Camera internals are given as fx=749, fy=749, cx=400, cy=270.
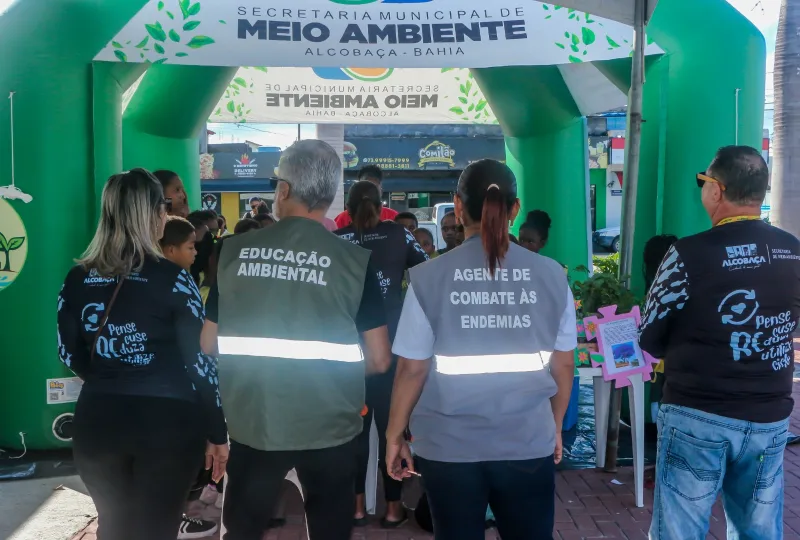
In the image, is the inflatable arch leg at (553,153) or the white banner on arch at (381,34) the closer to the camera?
the white banner on arch at (381,34)

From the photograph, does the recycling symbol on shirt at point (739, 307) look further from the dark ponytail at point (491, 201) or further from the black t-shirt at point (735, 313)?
the dark ponytail at point (491, 201)

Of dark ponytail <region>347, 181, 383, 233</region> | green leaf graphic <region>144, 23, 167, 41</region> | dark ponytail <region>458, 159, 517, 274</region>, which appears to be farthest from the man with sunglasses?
green leaf graphic <region>144, 23, 167, 41</region>

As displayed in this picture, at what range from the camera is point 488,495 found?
7.25ft

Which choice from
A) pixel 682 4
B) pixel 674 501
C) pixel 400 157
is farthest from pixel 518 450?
pixel 400 157

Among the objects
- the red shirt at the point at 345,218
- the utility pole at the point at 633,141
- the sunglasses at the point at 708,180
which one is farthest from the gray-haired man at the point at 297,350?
the red shirt at the point at 345,218

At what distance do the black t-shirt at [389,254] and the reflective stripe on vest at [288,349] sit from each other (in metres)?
1.54

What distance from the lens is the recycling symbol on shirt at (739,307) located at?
236 cm

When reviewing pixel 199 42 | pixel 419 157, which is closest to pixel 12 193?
pixel 199 42

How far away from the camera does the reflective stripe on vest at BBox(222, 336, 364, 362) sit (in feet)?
7.26

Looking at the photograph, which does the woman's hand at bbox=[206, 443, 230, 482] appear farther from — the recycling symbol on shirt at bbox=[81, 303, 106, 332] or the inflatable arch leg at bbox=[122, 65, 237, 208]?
the inflatable arch leg at bbox=[122, 65, 237, 208]

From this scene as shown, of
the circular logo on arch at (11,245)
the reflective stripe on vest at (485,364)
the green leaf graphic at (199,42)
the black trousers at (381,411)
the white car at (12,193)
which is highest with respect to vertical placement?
the green leaf graphic at (199,42)

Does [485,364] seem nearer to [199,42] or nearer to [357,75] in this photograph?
[199,42]

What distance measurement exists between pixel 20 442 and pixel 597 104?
15.8 feet

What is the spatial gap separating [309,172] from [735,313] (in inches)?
55.4
